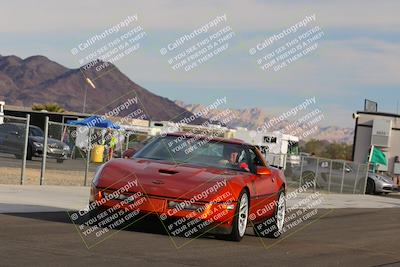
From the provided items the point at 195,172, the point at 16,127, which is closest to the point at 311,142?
the point at 16,127

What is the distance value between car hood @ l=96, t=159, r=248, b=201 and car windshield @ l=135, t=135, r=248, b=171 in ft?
1.94

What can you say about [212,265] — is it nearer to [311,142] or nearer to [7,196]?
[7,196]

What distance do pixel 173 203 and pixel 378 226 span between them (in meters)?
8.07

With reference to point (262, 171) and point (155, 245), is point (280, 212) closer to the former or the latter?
point (262, 171)

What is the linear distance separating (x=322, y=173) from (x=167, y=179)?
25.3m

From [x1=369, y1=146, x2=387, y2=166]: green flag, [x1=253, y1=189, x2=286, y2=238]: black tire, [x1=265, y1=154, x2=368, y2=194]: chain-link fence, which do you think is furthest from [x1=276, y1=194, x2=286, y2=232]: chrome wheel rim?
[x1=369, y1=146, x2=387, y2=166]: green flag

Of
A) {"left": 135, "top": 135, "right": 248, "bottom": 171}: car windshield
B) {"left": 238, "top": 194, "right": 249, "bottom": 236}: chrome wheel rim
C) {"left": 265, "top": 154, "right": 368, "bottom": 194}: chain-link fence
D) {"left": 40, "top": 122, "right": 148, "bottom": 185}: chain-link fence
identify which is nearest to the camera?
{"left": 238, "top": 194, "right": 249, "bottom": 236}: chrome wheel rim

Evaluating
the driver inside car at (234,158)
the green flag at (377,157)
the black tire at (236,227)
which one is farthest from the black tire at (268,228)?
the green flag at (377,157)

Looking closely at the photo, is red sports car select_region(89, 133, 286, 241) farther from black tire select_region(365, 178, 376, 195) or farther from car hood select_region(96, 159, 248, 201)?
black tire select_region(365, 178, 376, 195)

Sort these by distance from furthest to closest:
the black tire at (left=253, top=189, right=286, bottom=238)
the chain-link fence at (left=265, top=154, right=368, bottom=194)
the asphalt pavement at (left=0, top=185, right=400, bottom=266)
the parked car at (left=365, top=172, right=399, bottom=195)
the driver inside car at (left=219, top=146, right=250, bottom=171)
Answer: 1. the parked car at (left=365, top=172, right=399, bottom=195)
2. the chain-link fence at (left=265, top=154, right=368, bottom=194)
3. the black tire at (left=253, top=189, right=286, bottom=238)
4. the driver inside car at (left=219, top=146, right=250, bottom=171)
5. the asphalt pavement at (left=0, top=185, right=400, bottom=266)

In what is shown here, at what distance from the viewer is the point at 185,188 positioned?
33.5 ft

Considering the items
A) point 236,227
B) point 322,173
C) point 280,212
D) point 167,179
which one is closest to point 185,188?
point 167,179

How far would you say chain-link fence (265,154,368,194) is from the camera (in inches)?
1313

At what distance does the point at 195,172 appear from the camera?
10.7m
